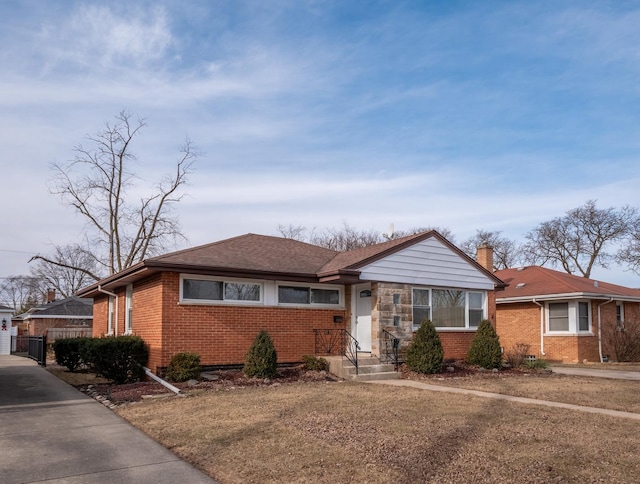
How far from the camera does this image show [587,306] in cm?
2200

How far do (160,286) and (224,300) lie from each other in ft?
5.62

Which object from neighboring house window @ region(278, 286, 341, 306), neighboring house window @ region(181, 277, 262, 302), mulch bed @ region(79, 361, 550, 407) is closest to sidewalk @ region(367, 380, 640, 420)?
mulch bed @ region(79, 361, 550, 407)

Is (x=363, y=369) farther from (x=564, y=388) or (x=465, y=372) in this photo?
(x=564, y=388)

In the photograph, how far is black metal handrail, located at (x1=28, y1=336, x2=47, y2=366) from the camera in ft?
70.2

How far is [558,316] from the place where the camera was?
22125mm

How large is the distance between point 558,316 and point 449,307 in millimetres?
7117

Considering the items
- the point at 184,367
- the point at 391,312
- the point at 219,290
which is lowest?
the point at 184,367

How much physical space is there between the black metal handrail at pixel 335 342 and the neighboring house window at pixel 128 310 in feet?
19.7

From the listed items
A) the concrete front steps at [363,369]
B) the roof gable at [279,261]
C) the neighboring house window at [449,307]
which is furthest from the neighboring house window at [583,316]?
the concrete front steps at [363,369]

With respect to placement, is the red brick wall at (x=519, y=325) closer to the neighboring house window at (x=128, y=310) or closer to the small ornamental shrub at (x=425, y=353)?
the small ornamental shrub at (x=425, y=353)

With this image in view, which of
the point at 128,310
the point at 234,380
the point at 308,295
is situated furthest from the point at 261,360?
the point at 128,310

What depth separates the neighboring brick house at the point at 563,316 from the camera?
21406 millimetres

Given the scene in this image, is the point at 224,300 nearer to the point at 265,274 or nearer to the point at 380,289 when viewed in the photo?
the point at 265,274

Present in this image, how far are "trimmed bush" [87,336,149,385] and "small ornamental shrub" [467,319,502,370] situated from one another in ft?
31.4
